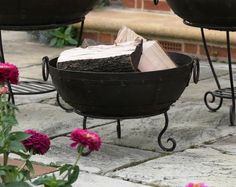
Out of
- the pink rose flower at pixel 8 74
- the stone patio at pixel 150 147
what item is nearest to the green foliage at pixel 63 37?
the stone patio at pixel 150 147

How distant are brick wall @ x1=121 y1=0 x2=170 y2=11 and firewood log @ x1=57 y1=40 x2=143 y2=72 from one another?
378 centimetres

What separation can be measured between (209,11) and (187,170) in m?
1.30

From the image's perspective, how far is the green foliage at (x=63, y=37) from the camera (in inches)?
340

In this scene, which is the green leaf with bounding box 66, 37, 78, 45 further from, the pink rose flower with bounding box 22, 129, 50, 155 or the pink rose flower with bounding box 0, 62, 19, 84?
the pink rose flower with bounding box 22, 129, 50, 155

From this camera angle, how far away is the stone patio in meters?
4.21

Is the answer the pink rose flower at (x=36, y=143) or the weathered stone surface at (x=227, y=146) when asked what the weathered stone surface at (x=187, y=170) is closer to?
the weathered stone surface at (x=227, y=146)

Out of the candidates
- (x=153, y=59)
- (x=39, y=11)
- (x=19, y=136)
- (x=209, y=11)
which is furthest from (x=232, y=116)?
(x=19, y=136)

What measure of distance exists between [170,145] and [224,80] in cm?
214

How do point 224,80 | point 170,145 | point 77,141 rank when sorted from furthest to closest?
point 224,80 < point 170,145 < point 77,141

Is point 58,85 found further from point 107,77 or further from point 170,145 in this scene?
point 170,145

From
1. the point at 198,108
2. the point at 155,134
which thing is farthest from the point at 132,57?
the point at 198,108

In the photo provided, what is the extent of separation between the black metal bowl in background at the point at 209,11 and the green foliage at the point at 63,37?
3400 mm

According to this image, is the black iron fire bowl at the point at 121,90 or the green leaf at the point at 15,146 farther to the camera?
the black iron fire bowl at the point at 121,90

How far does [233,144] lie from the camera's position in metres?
4.89
